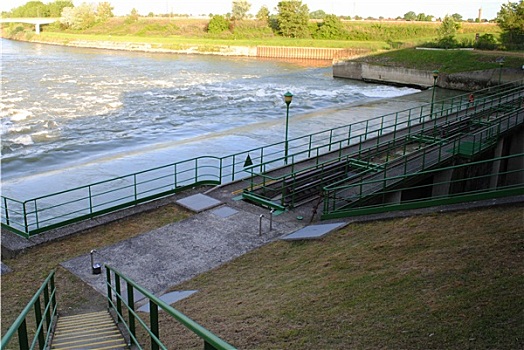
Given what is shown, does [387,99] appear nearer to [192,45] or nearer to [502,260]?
[502,260]

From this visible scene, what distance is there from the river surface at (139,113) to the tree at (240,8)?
63968 millimetres

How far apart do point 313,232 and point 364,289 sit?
4945 mm

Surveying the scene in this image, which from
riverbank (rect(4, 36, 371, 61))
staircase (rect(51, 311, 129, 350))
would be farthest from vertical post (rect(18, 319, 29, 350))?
riverbank (rect(4, 36, 371, 61))

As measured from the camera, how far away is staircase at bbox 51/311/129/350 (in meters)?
5.68

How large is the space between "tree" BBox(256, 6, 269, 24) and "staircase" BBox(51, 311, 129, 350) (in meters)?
121

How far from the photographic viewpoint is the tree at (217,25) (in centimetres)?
11719

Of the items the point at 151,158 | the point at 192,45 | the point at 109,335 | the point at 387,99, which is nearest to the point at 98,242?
the point at 109,335

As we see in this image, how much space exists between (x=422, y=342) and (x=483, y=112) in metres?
23.2

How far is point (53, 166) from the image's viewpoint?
2591 cm

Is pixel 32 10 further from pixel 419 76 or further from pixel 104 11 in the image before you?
pixel 419 76

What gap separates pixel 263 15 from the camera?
427 ft

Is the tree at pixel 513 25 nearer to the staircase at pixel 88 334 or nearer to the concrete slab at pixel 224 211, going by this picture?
the concrete slab at pixel 224 211

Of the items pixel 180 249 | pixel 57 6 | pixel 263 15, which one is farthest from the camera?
pixel 57 6

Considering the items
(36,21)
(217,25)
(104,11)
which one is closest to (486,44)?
(217,25)
